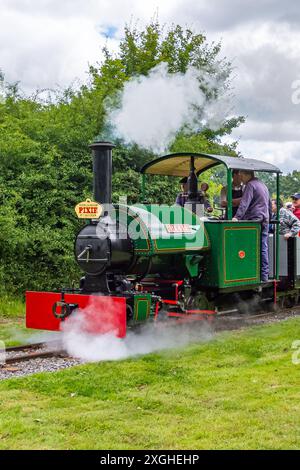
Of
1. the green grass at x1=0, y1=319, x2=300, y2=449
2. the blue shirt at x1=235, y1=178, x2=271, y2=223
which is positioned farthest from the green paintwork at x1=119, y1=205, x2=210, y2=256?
the green grass at x1=0, y1=319, x2=300, y2=449

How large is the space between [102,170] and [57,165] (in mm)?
5247

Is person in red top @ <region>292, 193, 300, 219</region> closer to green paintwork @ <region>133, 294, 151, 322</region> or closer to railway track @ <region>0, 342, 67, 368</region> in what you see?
green paintwork @ <region>133, 294, 151, 322</region>

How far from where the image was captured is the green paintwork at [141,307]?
7.16 m

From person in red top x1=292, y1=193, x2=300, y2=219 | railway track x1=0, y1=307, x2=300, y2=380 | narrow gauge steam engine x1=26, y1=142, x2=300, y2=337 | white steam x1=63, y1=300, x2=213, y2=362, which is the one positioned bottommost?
railway track x1=0, y1=307, x2=300, y2=380

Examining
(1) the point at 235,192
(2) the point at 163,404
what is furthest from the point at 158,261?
(2) the point at 163,404

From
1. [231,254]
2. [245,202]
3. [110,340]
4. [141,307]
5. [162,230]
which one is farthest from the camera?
[245,202]

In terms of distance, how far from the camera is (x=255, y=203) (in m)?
8.95

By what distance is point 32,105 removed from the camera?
13.3m

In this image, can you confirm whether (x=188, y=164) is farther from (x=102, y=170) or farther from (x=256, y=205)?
(x=102, y=170)

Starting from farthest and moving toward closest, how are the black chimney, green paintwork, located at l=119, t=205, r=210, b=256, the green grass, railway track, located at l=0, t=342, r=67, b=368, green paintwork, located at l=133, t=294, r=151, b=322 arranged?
green paintwork, located at l=119, t=205, r=210, b=256, green paintwork, located at l=133, t=294, r=151, b=322, the black chimney, railway track, located at l=0, t=342, r=67, b=368, the green grass

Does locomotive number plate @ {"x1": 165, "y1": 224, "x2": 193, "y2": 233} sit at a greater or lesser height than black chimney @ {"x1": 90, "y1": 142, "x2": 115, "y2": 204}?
lesser

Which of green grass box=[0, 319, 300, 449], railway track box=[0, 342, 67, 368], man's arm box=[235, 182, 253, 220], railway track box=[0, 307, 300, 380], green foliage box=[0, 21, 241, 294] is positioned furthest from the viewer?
green foliage box=[0, 21, 241, 294]

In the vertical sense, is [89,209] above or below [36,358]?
above

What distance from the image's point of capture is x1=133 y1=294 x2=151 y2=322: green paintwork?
23.5 feet
